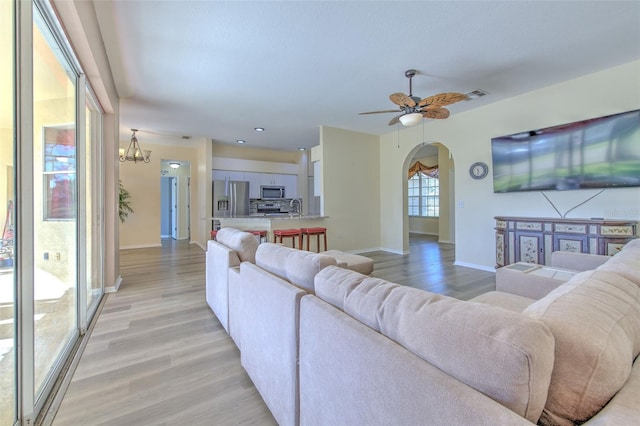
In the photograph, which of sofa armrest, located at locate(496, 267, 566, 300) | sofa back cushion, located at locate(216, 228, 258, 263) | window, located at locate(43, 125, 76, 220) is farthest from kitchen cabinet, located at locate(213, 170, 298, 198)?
sofa armrest, located at locate(496, 267, 566, 300)

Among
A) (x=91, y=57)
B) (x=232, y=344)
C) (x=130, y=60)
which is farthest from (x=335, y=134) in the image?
(x=232, y=344)

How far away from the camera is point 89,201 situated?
288cm

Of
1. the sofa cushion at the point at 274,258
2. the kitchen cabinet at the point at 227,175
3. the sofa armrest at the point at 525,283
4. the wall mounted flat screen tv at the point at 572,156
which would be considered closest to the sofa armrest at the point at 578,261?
the sofa armrest at the point at 525,283

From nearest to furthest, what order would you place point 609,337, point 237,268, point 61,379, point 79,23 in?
1. point 609,337
2. point 61,379
3. point 79,23
4. point 237,268

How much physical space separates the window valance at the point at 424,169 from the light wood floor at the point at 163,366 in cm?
564

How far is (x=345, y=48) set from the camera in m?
2.73

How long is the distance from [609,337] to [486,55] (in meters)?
3.18

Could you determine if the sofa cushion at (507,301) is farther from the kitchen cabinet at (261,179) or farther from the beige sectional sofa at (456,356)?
the kitchen cabinet at (261,179)

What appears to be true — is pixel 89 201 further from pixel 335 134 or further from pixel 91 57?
pixel 335 134

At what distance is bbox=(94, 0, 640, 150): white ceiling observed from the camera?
2.22 meters

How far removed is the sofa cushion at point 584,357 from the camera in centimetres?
59

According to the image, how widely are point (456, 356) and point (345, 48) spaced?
9.45 feet

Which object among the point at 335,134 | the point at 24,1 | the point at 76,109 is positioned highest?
the point at 335,134

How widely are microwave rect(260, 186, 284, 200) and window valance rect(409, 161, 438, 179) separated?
15.4 ft
